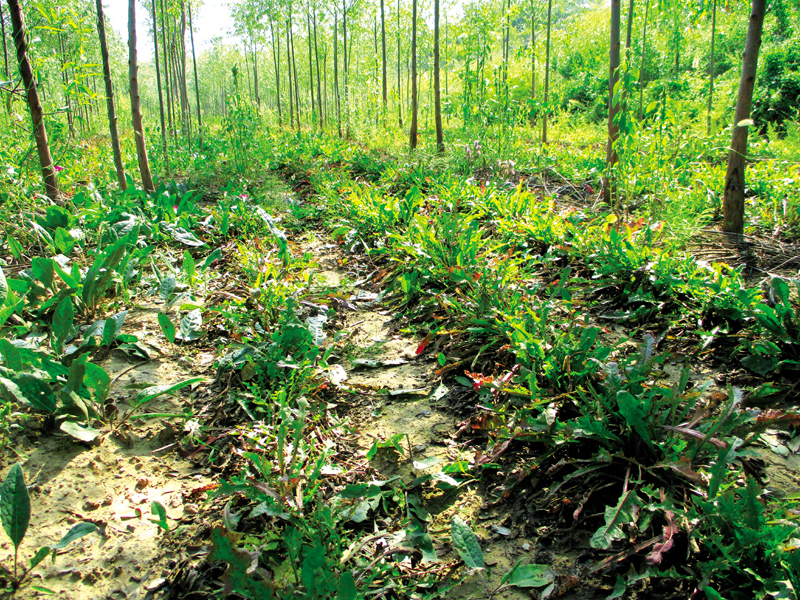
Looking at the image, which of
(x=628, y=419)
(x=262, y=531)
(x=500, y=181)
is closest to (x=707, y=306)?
(x=628, y=419)

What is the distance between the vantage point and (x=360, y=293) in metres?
3.26

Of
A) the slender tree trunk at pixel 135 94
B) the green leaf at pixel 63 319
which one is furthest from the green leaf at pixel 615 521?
the slender tree trunk at pixel 135 94

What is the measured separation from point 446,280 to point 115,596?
235cm

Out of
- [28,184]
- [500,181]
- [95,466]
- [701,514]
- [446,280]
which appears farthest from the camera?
[500,181]

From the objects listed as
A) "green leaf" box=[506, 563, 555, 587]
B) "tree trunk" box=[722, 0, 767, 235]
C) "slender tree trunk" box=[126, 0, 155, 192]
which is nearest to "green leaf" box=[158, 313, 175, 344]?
"green leaf" box=[506, 563, 555, 587]

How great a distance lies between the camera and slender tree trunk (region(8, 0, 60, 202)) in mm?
3219

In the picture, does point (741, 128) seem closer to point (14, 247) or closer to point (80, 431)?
point (80, 431)

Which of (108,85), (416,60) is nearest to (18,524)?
(108,85)

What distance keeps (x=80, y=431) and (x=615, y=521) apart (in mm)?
1808

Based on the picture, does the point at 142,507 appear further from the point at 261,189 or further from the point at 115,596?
the point at 261,189

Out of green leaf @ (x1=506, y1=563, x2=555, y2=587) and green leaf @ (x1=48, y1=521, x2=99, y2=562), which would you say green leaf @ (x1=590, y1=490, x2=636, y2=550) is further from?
green leaf @ (x1=48, y1=521, x2=99, y2=562)

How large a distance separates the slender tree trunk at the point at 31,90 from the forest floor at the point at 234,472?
2.31 metres

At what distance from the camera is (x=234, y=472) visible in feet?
5.60

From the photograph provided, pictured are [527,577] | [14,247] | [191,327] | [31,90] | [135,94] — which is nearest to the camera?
[527,577]
